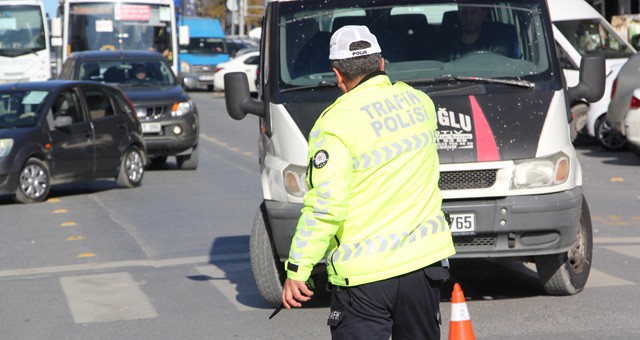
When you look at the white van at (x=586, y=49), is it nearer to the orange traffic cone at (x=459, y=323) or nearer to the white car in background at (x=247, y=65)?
the orange traffic cone at (x=459, y=323)

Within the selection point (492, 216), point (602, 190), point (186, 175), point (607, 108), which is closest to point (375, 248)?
point (492, 216)

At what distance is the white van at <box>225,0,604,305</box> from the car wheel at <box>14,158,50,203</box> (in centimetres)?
730

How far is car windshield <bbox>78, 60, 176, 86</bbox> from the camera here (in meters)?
21.4

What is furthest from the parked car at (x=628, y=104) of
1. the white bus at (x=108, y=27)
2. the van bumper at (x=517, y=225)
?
the white bus at (x=108, y=27)

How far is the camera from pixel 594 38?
22453mm

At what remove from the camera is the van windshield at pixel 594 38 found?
22.2 m

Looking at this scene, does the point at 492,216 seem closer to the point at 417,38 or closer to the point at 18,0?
the point at 417,38

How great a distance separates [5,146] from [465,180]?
9.01 meters

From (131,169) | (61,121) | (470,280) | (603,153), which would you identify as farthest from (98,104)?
(470,280)

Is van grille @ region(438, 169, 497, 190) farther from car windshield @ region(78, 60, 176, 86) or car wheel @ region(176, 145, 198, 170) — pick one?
car windshield @ region(78, 60, 176, 86)

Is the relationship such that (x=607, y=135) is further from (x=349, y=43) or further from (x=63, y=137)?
(x=349, y=43)

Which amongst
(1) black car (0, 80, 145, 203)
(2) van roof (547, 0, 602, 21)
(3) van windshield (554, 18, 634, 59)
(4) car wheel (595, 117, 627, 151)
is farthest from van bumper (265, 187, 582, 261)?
(2) van roof (547, 0, 602, 21)

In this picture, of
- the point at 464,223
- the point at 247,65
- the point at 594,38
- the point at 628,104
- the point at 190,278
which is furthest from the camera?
the point at 247,65

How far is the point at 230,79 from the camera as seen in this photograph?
8.74m
